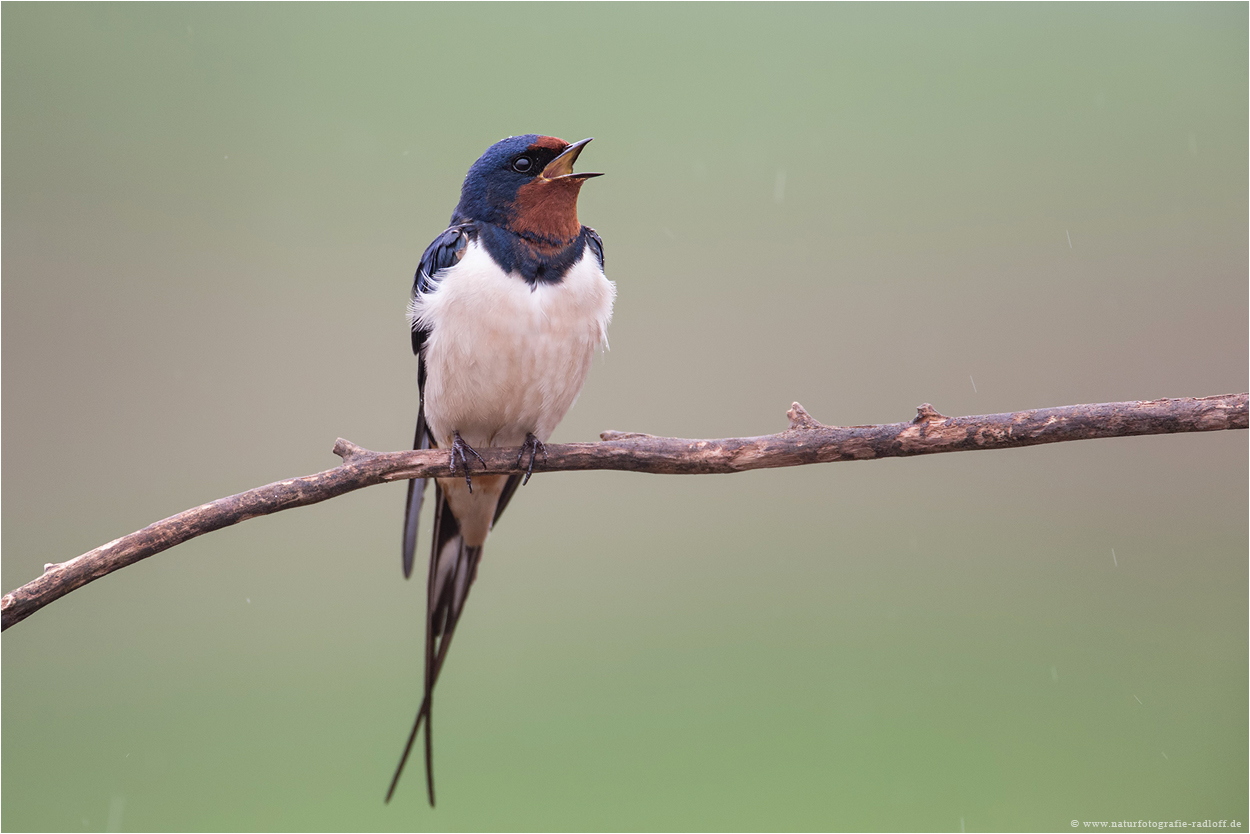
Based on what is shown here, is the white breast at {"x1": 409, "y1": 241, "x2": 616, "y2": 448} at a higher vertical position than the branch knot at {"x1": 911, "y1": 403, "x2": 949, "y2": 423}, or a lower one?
higher

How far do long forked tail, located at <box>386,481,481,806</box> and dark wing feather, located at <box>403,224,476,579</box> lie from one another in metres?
0.11

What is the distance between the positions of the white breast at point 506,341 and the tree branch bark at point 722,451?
206mm

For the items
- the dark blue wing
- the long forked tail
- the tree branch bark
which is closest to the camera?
the tree branch bark

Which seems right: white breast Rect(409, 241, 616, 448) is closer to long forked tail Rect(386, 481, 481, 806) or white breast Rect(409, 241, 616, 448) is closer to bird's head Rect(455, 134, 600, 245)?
bird's head Rect(455, 134, 600, 245)

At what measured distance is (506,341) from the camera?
183cm

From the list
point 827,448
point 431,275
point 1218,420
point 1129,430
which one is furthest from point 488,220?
point 1218,420

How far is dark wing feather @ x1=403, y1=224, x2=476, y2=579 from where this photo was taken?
6.27 feet

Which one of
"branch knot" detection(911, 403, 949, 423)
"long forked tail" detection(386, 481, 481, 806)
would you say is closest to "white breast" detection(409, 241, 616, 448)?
"long forked tail" detection(386, 481, 481, 806)

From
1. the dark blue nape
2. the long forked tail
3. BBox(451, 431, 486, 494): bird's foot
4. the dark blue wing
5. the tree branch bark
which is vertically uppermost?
the dark blue nape

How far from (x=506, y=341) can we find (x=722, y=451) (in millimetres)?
485

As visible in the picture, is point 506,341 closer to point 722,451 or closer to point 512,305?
point 512,305

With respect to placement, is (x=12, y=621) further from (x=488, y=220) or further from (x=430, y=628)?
(x=488, y=220)

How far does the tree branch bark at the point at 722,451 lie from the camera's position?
4.90 feet

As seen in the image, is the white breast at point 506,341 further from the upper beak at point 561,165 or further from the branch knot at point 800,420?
the branch knot at point 800,420
